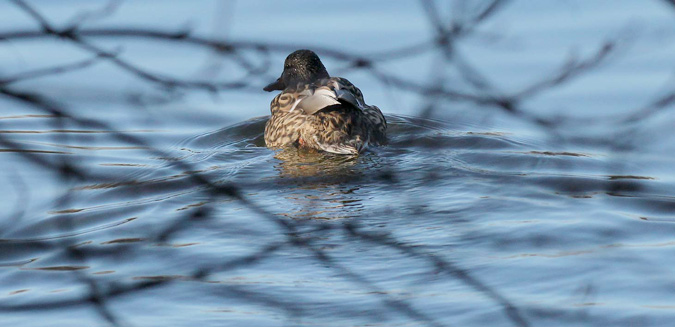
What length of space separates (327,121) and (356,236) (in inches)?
171

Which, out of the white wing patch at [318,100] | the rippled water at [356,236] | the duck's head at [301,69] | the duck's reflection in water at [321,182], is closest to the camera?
the rippled water at [356,236]

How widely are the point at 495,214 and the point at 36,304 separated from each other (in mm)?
2929

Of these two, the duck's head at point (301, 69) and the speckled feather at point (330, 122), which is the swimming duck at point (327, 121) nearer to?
the speckled feather at point (330, 122)

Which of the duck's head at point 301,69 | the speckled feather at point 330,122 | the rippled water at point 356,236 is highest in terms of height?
the duck's head at point 301,69

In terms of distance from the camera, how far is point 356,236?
4.14 meters

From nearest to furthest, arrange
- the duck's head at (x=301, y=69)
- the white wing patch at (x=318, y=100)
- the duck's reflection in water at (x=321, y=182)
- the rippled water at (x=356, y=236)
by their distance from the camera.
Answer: the rippled water at (x=356, y=236) → the duck's reflection in water at (x=321, y=182) → the white wing patch at (x=318, y=100) → the duck's head at (x=301, y=69)

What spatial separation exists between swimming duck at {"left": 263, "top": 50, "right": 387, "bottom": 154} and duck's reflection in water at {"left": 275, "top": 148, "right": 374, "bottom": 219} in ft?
→ 0.44

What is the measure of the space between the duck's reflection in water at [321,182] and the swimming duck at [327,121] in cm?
13

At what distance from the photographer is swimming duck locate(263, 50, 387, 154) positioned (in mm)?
8227

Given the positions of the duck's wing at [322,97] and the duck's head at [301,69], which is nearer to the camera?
the duck's wing at [322,97]

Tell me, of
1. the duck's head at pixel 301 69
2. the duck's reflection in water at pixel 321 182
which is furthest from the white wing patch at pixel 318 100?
the duck's head at pixel 301 69

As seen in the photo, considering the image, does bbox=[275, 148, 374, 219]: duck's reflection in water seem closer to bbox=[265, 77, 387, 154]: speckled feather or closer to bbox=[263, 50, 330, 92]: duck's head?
bbox=[265, 77, 387, 154]: speckled feather

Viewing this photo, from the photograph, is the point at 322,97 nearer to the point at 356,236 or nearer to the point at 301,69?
the point at 301,69

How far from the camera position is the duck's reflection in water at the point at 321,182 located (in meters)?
6.43
